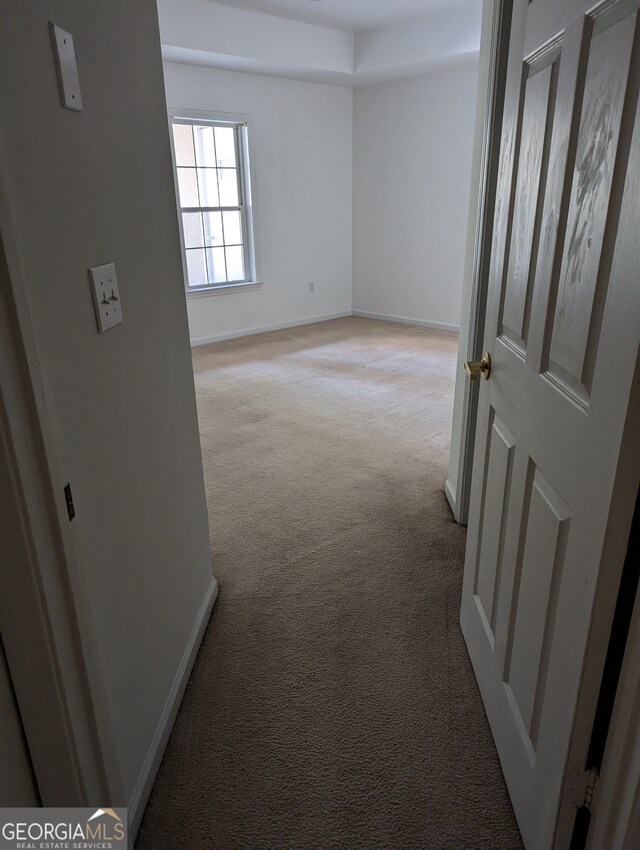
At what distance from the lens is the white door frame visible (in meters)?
0.76

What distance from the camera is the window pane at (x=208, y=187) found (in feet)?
17.6

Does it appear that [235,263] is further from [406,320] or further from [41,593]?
[41,593]

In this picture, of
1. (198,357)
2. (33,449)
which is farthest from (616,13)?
(198,357)

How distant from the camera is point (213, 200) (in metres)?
5.50

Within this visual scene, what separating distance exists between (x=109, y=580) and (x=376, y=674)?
946 millimetres

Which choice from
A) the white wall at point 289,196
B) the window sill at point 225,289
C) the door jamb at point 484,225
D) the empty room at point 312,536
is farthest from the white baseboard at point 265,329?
the door jamb at point 484,225

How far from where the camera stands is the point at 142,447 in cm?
137

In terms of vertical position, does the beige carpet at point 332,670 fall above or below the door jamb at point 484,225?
below

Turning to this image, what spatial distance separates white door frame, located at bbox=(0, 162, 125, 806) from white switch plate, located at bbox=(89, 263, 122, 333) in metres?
0.32

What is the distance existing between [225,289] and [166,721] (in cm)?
479

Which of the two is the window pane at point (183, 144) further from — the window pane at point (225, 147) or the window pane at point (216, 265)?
the window pane at point (216, 265)

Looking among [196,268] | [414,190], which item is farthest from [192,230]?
[414,190]

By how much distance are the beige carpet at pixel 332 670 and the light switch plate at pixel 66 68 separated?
1.52 meters

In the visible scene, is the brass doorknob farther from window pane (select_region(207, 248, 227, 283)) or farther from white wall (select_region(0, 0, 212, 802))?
window pane (select_region(207, 248, 227, 283))
